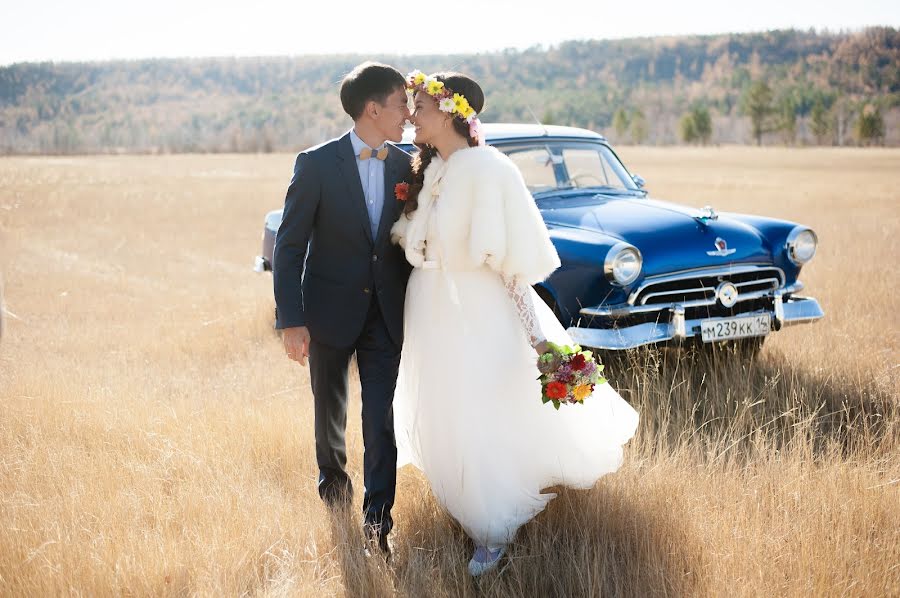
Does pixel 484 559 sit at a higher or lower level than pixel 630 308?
lower

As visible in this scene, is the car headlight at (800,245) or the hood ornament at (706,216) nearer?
the hood ornament at (706,216)

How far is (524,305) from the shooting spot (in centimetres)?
302

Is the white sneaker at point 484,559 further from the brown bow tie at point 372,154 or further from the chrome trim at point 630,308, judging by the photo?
the chrome trim at point 630,308

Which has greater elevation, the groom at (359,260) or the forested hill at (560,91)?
the forested hill at (560,91)

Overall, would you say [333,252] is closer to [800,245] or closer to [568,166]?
[568,166]

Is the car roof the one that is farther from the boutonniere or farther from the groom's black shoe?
the groom's black shoe

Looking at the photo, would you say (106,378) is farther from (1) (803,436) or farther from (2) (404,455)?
(1) (803,436)

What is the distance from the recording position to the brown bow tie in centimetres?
317

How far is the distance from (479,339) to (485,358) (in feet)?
0.24

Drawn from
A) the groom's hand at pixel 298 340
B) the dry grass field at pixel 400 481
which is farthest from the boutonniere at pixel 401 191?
the dry grass field at pixel 400 481

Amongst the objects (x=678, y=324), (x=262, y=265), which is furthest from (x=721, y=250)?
(x=262, y=265)

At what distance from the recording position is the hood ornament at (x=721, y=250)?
16.5 feet

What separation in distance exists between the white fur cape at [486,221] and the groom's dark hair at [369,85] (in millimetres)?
373

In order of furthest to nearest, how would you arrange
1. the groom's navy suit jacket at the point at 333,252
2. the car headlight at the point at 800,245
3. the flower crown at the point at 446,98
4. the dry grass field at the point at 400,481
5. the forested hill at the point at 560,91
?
the forested hill at the point at 560,91, the car headlight at the point at 800,245, the groom's navy suit jacket at the point at 333,252, the flower crown at the point at 446,98, the dry grass field at the point at 400,481
